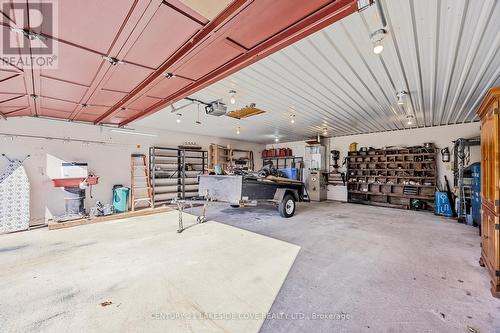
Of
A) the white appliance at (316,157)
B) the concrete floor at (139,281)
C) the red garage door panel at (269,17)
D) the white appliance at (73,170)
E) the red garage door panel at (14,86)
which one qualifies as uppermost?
the red garage door panel at (269,17)

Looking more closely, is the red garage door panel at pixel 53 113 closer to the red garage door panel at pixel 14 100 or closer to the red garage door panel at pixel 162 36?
the red garage door panel at pixel 14 100

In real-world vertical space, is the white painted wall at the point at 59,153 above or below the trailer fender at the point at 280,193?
above

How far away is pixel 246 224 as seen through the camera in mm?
5297

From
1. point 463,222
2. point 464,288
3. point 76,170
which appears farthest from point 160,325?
point 463,222

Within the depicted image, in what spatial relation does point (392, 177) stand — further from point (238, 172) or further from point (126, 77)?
point (126, 77)

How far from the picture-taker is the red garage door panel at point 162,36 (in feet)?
6.41

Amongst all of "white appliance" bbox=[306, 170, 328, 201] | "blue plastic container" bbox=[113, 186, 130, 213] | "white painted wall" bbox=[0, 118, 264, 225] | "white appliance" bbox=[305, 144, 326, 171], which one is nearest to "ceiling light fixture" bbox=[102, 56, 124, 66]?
"white painted wall" bbox=[0, 118, 264, 225]

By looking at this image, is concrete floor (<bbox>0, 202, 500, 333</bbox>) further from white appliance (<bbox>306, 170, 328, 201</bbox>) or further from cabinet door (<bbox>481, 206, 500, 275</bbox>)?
white appliance (<bbox>306, 170, 328, 201</bbox>)

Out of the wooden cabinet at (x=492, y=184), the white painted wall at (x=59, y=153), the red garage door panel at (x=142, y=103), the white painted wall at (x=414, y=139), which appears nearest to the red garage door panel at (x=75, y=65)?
the red garage door panel at (x=142, y=103)

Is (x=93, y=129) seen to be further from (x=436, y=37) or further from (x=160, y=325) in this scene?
(x=436, y=37)

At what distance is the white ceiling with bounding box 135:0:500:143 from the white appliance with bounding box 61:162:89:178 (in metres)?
2.68

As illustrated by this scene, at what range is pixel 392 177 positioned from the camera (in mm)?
8211

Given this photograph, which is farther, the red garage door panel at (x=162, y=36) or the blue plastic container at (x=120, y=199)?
the blue plastic container at (x=120, y=199)

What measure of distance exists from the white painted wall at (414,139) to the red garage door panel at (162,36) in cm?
925
